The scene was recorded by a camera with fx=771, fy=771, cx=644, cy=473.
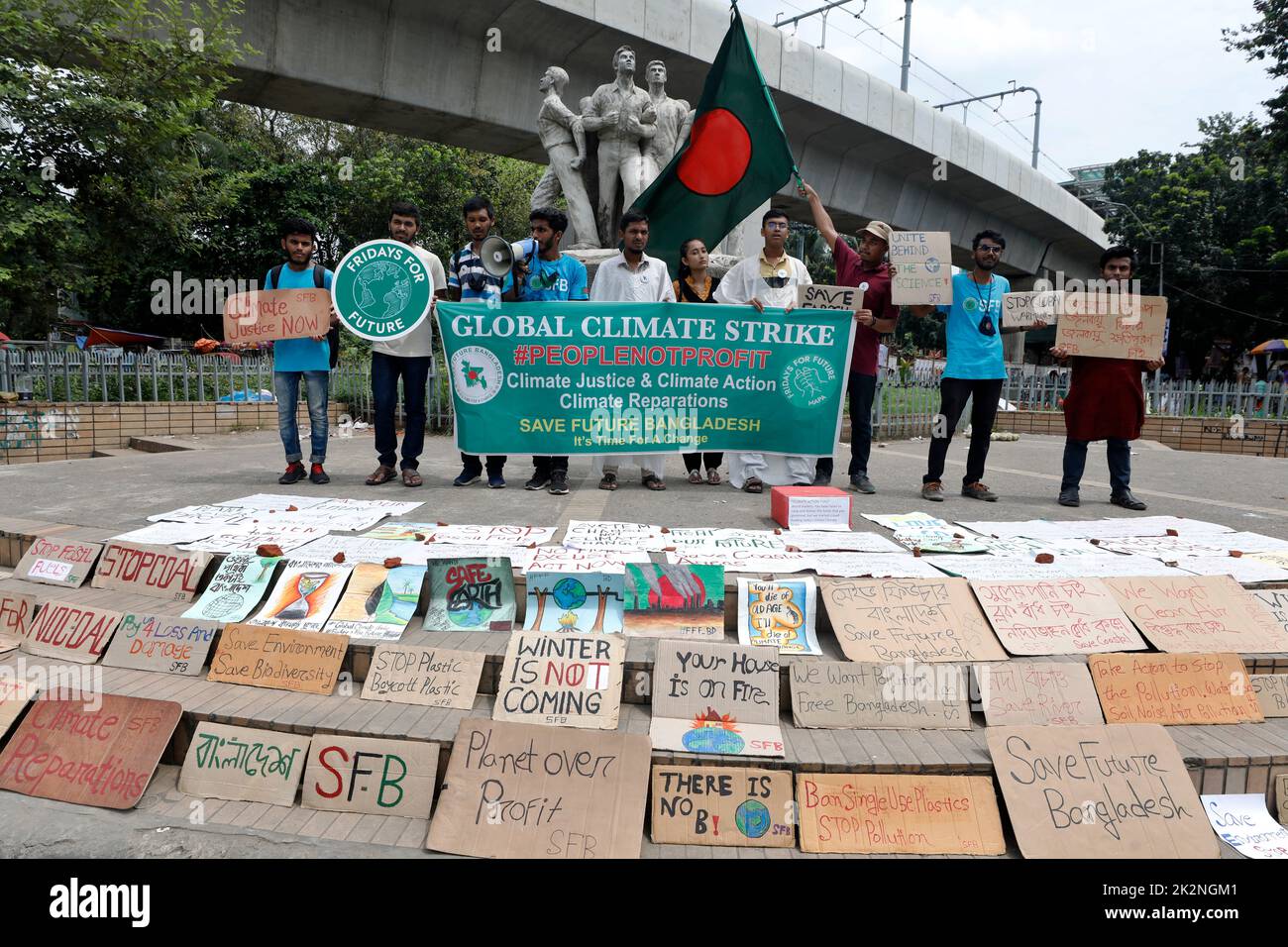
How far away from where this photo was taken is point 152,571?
11.5 ft

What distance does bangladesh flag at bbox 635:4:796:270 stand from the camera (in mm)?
5777

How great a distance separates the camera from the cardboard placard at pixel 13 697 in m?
2.74

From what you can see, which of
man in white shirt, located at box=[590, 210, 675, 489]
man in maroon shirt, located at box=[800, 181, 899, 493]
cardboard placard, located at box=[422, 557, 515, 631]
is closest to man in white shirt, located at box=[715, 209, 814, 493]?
man in maroon shirt, located at box=[800, 181, 899, 493]

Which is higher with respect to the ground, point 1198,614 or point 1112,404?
point 1112,404

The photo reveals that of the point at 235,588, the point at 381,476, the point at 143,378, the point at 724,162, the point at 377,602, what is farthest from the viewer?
the point at 143,378

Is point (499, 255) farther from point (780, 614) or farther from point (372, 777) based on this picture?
point (372, 777)

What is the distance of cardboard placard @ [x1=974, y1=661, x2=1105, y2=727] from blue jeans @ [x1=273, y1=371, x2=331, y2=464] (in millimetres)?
4608

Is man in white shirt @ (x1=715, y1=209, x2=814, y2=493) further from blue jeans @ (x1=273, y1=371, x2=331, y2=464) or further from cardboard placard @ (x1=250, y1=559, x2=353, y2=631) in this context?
cardboard placard @ (x1=250, y1=559, x2=353, y2=631)

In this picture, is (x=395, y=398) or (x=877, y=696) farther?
(x=395, y=398)

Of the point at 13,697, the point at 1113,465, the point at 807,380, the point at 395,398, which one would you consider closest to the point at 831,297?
the point at 807,380

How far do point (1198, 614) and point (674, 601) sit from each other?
2127 mm

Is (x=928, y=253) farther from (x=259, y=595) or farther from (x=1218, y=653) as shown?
(x=259, y=595)

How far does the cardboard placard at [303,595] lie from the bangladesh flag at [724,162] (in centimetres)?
392

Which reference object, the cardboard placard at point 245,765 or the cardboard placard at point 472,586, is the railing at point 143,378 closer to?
the cardboard placard at point 472,586
